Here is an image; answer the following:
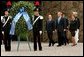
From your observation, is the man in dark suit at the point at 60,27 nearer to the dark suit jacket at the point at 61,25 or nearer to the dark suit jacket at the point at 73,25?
the dark suit jacket at the point at 61,25

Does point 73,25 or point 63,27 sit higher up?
point 73,25

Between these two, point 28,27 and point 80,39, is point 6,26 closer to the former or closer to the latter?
point 28,27

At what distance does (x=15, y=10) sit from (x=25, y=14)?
0.70 metres

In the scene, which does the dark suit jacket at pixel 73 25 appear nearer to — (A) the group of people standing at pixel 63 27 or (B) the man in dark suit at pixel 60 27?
(A) the group of people standing at pixel 63 27

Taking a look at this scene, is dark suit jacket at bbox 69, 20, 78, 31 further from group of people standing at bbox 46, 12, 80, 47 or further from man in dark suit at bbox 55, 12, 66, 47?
man in dark suit at bbox 55, 12, 66, 47

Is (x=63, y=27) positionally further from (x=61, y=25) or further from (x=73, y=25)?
(x=73, y=25)

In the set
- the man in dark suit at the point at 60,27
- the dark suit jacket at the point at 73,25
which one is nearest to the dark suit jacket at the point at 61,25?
the man in dark suit at the point at 60,27

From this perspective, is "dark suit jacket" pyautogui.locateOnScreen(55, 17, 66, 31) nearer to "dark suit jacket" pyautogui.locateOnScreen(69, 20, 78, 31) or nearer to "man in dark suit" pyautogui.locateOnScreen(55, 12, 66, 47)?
"man in dark suit" pyautogui.locateOnScreen(55, 12, 66, 47)

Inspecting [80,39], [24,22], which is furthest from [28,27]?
[80,39]

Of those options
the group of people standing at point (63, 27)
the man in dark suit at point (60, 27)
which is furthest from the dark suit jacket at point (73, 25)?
the man in dark suit at point (60, 27)

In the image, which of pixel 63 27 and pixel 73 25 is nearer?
pixel 73 25

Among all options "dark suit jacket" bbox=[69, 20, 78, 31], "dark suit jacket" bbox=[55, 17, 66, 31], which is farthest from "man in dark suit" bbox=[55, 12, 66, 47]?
"dark suit jacket" bbox=[69, 20, 78, 31]

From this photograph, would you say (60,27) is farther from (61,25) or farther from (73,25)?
(73,25)

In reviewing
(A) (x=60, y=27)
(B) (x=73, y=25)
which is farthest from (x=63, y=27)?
(B) (x=73, y=25)
